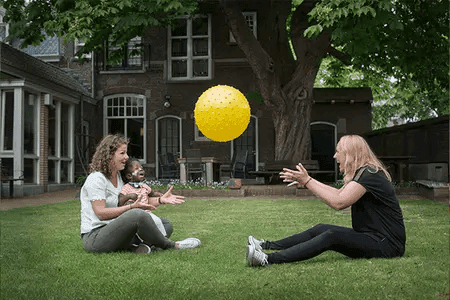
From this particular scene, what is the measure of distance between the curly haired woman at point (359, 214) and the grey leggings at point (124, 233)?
0.81 metres

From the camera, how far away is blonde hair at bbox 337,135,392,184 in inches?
118

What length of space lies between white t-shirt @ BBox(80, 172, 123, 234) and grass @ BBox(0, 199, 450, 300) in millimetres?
244

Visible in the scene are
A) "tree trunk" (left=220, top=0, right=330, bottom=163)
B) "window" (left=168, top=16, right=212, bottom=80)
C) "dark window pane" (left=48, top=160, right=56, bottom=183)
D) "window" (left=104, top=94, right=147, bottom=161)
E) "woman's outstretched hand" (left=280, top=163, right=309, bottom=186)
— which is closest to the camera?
"woman's outstretched hand" (left=280, top=163, right=309, bottom=186)

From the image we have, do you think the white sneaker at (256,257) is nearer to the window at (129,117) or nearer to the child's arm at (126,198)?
the child's arm at (126,198)

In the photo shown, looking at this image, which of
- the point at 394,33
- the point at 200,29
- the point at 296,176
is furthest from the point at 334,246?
the point at 200,29

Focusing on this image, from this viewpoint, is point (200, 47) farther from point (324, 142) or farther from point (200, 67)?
point (324, 142)

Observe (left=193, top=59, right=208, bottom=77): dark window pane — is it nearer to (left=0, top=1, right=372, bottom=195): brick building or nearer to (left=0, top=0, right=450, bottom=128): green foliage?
(left=0, top=1, right=372, bottom=195): brick building

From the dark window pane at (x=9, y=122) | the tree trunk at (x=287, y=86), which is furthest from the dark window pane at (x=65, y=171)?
the tree trunk at (x=287, y=86)

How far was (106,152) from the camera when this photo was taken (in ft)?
10.8

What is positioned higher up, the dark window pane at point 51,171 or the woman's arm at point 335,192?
the woman's arm at point 335,192

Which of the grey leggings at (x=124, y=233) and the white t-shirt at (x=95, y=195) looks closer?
the white t-shirt at (x=95, y=195)

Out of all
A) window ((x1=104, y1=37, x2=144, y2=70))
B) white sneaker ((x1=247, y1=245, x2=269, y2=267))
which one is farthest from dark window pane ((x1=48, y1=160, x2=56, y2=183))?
white sneaker ((x1=247, y1=245, x2=269, y2=267))

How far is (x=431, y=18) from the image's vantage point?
11.2 meters

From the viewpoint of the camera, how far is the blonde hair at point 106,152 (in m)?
3.23
